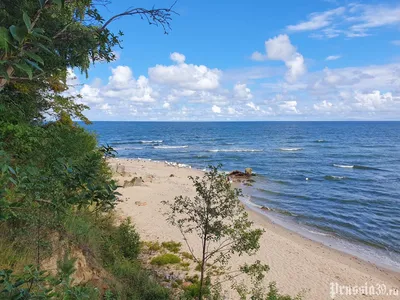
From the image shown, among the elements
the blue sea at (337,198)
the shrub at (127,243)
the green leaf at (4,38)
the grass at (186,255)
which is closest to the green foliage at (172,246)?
the grass at (186,255)

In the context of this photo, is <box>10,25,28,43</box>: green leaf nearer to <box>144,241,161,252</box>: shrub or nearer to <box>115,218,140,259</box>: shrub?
<box>115,218,140,259</box>: shrub

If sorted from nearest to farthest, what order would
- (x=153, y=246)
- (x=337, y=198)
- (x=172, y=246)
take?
1. (x=153, y=246)
2. (x=172, y=246)
3. (x=337, y=198)

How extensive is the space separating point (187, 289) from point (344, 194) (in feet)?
76.4

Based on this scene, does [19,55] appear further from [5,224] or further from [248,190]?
[248,190]

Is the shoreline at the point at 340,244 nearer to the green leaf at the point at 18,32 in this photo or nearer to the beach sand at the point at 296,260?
the beach sand at the point at 296,260

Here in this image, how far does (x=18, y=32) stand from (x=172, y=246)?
46.0 feet

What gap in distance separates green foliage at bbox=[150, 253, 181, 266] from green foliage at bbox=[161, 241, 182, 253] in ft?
2.83

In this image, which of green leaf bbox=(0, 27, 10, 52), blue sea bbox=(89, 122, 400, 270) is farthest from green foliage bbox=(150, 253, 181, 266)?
green leaf bbox=(0, 27, 10, 52)

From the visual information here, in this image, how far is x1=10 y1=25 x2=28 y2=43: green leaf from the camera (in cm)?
127

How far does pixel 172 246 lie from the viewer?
1430 cm

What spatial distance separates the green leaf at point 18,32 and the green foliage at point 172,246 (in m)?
13.5

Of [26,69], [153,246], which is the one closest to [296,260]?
[153,246]

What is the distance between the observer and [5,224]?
21.7 ft

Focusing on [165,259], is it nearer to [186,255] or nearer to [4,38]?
[186,255]
